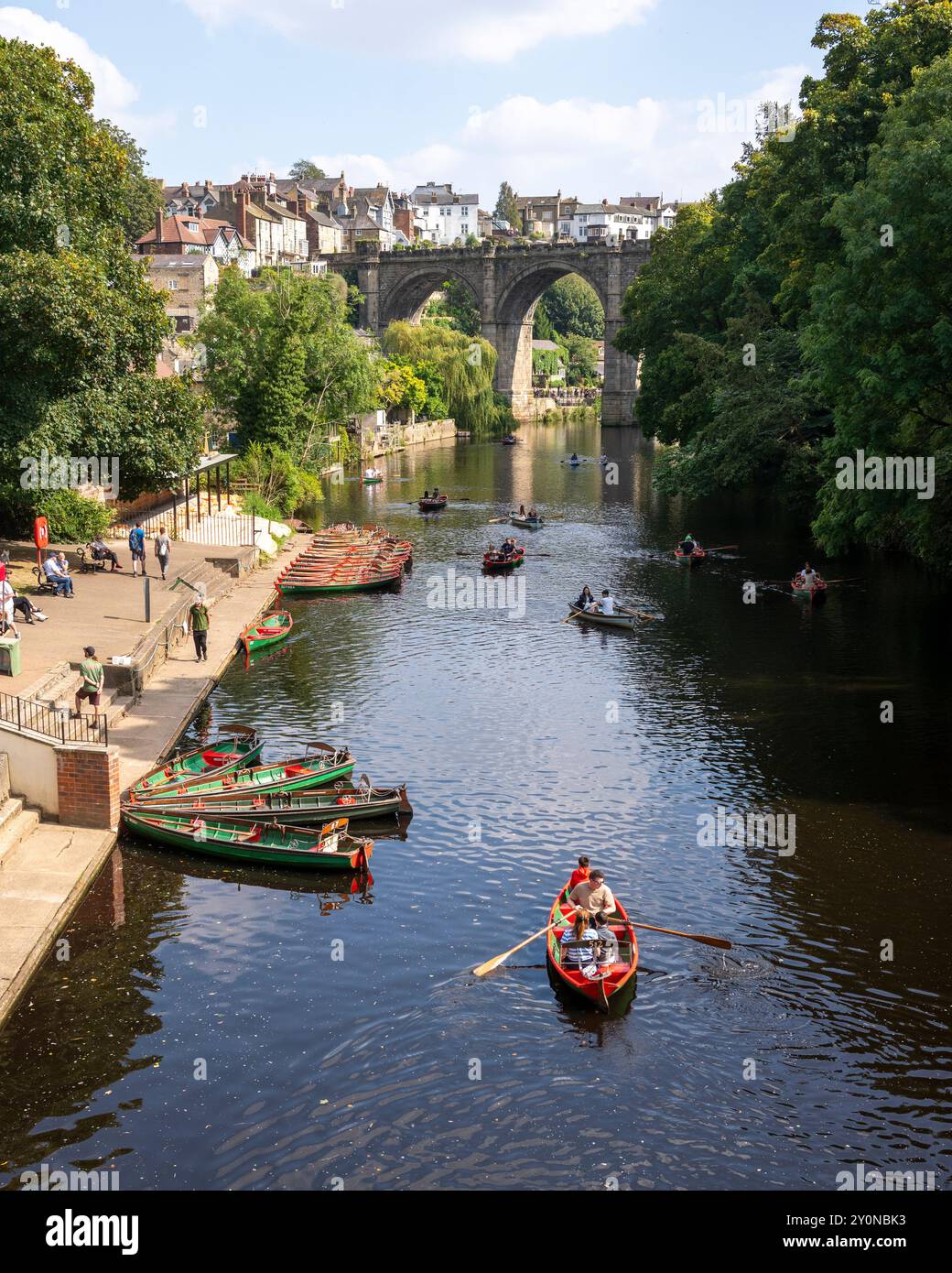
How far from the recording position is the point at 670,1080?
1477 centimetres

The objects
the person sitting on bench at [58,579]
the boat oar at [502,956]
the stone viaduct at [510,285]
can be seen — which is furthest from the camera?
the stone viaduct at [510,285]

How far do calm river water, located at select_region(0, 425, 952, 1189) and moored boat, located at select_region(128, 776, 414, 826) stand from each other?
Result: 701 millimetres

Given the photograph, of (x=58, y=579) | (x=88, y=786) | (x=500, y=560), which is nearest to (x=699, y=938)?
(x=88, y=786)

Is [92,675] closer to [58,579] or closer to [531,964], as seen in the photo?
[58,579]

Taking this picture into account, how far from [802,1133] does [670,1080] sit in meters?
1.61

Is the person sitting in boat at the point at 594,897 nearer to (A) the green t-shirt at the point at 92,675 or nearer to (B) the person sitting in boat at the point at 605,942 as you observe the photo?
(B) the person sitting in boat at the point at 605,942

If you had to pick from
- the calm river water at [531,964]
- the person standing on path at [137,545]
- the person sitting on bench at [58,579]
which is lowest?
the calm river water at [531,964]

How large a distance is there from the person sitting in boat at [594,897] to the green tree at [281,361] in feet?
146

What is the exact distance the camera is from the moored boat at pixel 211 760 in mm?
22266

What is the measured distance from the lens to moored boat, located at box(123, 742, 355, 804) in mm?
21812

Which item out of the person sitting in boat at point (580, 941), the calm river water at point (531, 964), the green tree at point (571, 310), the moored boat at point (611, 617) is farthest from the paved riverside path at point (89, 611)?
the green tree at point (571, 310)

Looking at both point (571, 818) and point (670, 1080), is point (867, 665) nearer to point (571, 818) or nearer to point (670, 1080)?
point (571, 818)

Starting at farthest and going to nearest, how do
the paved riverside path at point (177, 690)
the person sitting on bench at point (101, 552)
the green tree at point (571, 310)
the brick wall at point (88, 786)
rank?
1. the green tree at point (571, 310)
2. the person sitting on bench at point (101, 552)
3. the paved riverside path at point (177, 690)
4. the brick wall at point (88, 786)

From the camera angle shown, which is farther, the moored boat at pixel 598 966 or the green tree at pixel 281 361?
the green tree at pixel 281 361
